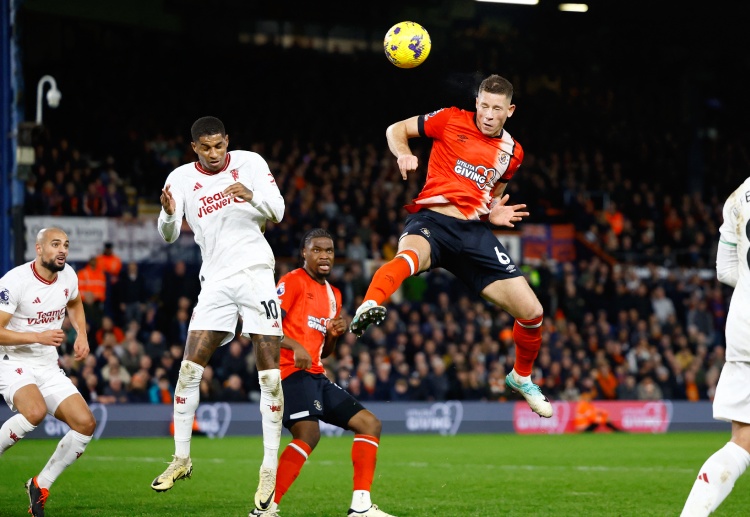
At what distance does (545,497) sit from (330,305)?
3383 mm

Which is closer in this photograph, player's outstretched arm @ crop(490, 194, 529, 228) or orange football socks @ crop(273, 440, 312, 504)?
player's outstretched arm @ crop(490, 194, 529, 228)

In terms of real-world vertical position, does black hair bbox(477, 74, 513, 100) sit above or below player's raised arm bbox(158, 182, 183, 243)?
above

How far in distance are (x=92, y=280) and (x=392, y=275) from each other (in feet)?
43.3

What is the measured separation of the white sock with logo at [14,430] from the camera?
30.9ft

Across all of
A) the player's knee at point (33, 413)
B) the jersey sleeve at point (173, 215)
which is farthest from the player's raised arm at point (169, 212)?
the player's knee at point (33, 413)

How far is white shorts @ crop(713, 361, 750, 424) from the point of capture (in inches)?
261

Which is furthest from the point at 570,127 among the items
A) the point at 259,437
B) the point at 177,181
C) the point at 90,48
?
the point at 177,181

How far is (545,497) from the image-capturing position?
36.5ft

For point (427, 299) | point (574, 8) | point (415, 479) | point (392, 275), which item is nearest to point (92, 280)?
point (427, 299)

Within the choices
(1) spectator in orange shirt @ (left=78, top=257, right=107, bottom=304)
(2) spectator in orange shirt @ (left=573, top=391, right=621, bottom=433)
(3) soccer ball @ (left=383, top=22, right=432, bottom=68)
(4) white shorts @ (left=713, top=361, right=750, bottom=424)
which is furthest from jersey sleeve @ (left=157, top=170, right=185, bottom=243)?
(2) spectator in orange shirt @ (left=573, top=391, right=621, bottom=433)

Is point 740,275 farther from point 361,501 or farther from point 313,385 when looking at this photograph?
point 313,385

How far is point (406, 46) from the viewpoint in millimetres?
9070

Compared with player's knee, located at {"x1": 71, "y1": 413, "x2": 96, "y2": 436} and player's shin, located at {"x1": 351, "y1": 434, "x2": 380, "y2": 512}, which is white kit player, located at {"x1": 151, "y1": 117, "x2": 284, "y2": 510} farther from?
player's knee, located at {"x1": 71, "y1": 413, "x2": 96, "y2": 436}

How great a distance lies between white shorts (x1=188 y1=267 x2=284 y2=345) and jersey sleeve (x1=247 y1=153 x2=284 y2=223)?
49 cm
